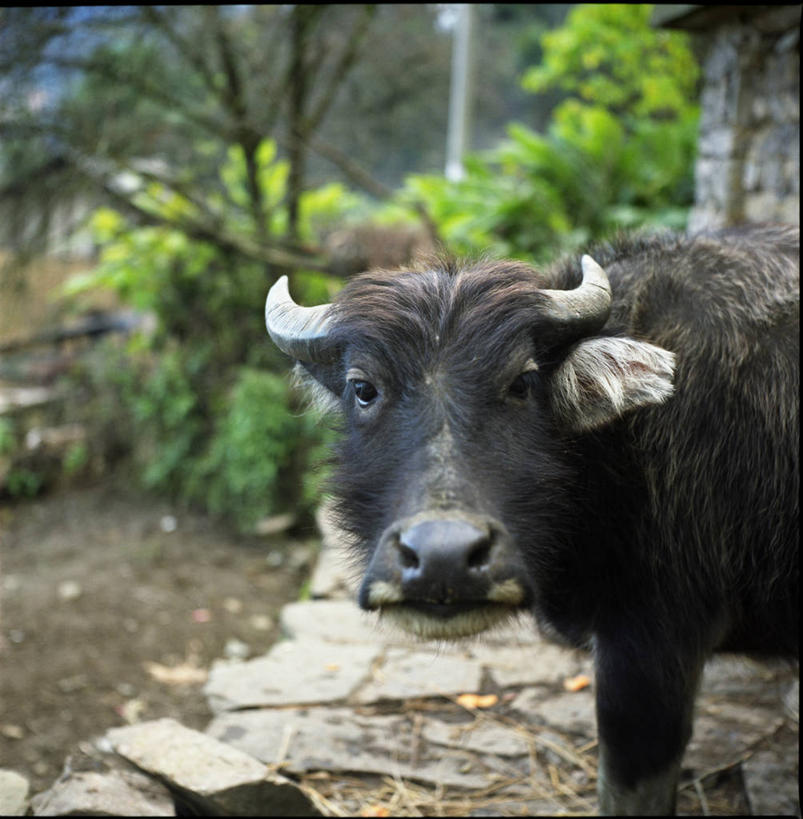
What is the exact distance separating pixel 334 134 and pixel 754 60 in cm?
991

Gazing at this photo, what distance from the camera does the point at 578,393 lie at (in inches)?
111

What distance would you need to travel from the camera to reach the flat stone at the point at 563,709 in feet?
13.1

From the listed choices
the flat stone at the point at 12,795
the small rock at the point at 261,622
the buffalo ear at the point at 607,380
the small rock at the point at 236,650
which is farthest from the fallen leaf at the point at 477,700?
the small rock at the point at 261,622

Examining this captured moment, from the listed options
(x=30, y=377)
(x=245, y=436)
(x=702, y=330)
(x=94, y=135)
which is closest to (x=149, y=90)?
(x=94, y=135)

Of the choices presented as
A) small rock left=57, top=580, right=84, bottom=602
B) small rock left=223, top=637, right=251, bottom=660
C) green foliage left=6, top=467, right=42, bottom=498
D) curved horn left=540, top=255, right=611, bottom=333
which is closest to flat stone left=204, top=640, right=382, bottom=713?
small rock left=223, top=637, right=251, bottom=660

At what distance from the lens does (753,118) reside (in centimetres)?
546

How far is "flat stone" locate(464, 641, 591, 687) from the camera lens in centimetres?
442

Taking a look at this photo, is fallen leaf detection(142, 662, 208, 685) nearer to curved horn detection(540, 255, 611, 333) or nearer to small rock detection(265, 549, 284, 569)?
small rock detection(265, 549, 284, 569)

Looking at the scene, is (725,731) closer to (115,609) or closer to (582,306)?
(582,306)

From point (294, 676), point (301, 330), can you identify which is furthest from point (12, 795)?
point (301, 330)

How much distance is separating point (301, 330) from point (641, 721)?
1884 mm

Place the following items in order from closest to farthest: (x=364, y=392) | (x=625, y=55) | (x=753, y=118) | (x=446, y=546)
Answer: (x=446, y=546) < (x=364, y=392) < (x=753, y=118) < (x=625, y=55)

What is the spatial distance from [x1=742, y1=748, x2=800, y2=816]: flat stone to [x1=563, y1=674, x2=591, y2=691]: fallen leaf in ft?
2.93

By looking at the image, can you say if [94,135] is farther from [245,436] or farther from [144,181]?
[245,436]
